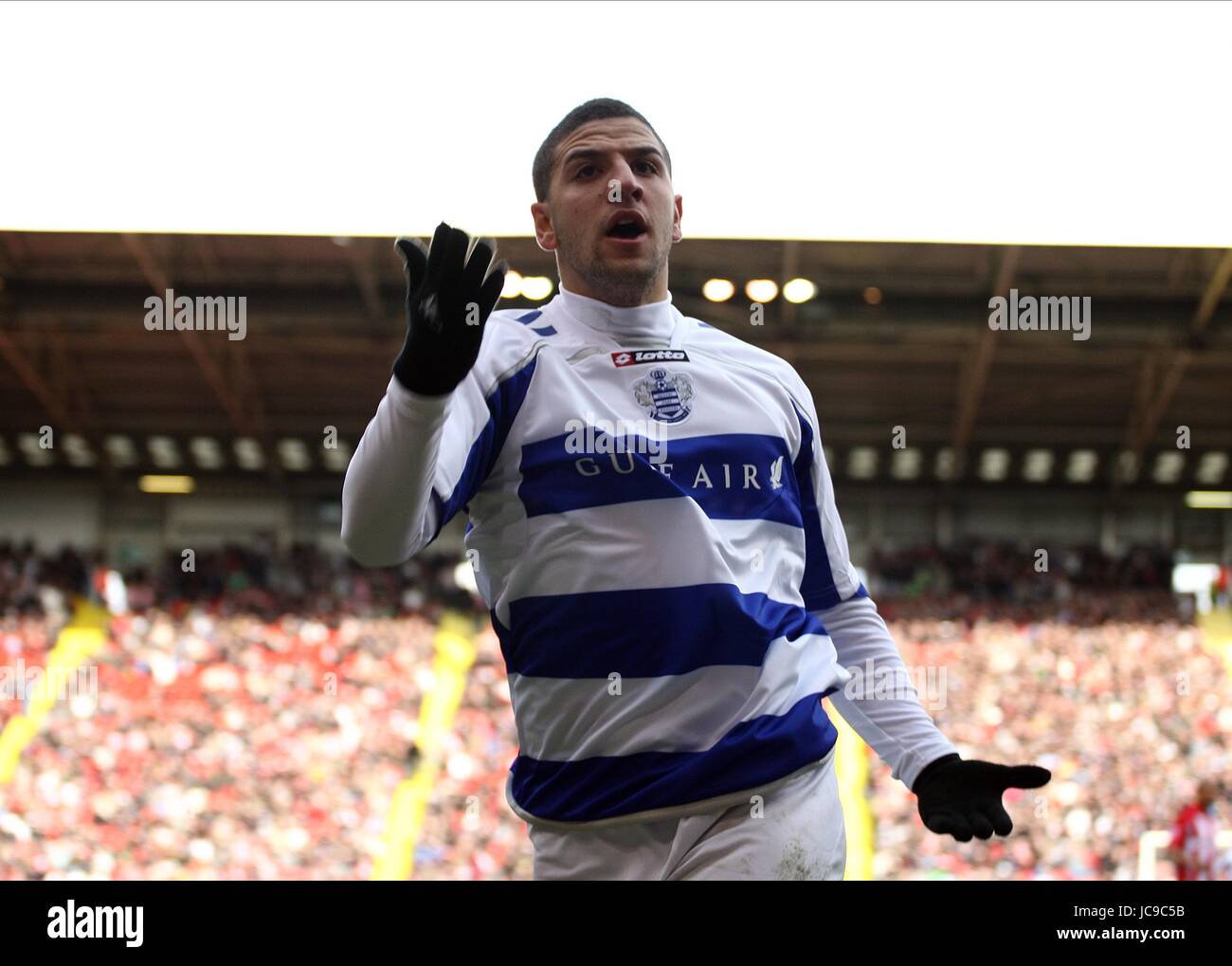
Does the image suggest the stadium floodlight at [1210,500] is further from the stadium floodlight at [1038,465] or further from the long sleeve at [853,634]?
the long sleeve at [853,634]

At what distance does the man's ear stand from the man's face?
33mm

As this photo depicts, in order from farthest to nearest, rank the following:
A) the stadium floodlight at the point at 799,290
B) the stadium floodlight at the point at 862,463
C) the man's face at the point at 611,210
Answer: the stadium floodlight at the point at 862,463 → the stadium floodlight at the point at 799,290 → the man's face at the point at 611,210

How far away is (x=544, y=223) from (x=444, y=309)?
0.57 meters

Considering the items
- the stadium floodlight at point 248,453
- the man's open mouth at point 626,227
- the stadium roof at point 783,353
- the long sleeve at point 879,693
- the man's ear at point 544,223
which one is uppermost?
the stadium roof at point 783,353

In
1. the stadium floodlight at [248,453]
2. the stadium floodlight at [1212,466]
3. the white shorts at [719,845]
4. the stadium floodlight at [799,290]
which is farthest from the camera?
the stadium floodlight at [1212,466]

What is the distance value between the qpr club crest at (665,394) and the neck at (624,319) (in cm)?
9

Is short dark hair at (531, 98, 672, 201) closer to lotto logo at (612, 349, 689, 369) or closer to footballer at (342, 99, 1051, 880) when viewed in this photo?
footballer at (342, 99, 1051, 880)

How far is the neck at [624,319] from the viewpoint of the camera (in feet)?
6.12

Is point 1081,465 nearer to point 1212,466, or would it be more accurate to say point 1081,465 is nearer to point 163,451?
point 1212,466

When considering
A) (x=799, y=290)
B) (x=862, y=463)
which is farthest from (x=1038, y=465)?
(x=799, y=290)

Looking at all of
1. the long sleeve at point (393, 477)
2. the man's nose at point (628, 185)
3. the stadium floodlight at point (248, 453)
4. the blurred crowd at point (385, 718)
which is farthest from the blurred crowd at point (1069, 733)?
the long sleeve at point (393, 477)
